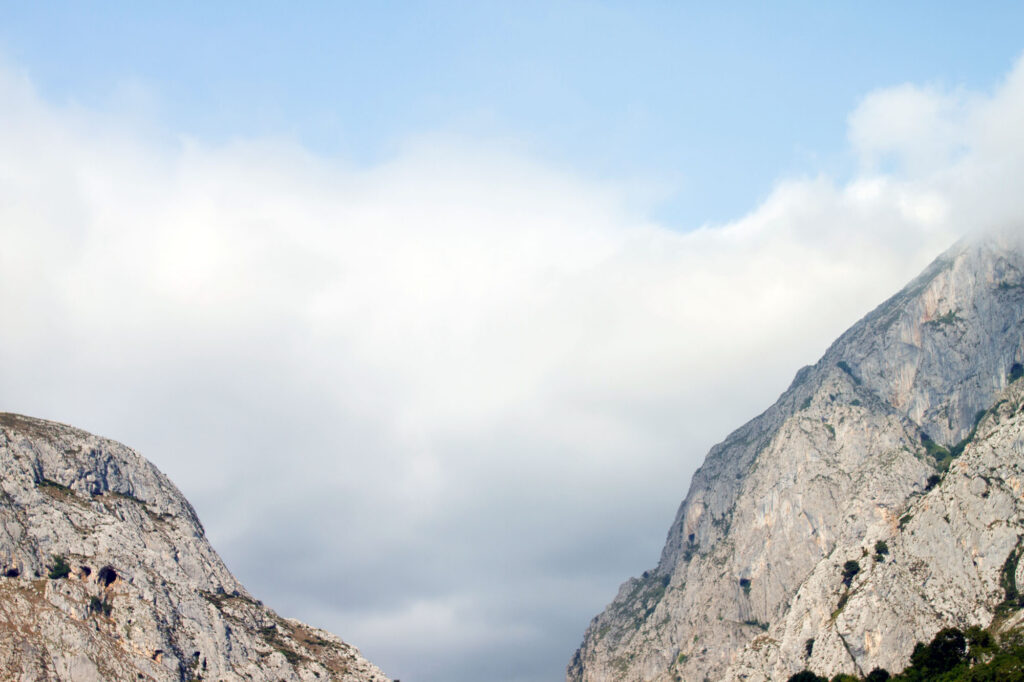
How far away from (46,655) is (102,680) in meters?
12.2

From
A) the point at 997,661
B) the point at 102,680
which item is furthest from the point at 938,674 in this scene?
the point at 102,680

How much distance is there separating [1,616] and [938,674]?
7549 inches

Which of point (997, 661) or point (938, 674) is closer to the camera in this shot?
point (997, 661)

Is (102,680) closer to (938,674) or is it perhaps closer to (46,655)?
(46,655)

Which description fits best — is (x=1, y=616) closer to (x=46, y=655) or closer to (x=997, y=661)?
(x=46, y=655)

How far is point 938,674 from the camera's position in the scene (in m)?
200

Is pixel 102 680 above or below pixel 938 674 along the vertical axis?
above

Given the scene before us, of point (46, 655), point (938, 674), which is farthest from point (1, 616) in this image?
point (938, 674)

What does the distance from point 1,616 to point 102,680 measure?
24562 millimetres

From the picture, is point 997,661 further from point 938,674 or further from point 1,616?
point 1,616

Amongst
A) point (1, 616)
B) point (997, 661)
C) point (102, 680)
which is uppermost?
point (1, 616)

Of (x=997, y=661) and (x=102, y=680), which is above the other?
(x=102, y=680)

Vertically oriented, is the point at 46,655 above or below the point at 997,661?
above

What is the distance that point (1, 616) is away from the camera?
200 meters
